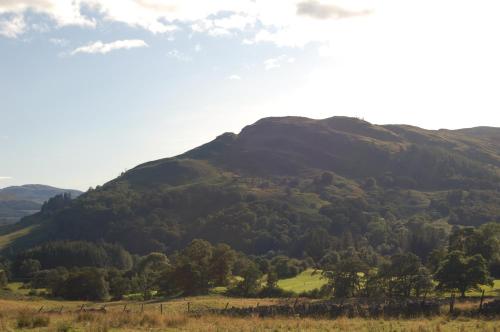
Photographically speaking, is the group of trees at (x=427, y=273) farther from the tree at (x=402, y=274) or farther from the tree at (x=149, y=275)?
the tree at (x=149, y=275)

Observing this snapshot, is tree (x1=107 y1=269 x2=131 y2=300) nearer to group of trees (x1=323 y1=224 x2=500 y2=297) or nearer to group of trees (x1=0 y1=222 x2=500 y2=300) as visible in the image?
group of trees (x1=0 y1=222 x2=500 y2=300)

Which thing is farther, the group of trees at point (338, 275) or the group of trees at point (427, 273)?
the group of trees at point (338, 275)

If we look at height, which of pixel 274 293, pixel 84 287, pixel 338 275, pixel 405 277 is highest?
pixel 405 277

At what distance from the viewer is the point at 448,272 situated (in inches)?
2205

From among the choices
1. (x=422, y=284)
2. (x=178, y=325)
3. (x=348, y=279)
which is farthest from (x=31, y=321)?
(x=348, y=279)

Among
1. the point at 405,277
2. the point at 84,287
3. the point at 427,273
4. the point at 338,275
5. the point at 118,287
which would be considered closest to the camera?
the point at 427,273

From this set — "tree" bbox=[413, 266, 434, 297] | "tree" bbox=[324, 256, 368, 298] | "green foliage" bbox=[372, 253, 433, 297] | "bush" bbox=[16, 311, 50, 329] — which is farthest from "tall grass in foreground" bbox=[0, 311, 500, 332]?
"tree" bbox=[324, 256, 368, 298]

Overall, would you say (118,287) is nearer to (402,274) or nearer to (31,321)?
(402,274)

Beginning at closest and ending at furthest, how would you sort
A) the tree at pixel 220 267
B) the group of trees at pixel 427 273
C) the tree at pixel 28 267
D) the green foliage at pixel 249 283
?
1. the group of trees at pixel 427 273
2. the green foliage at pixel 249 283
3. the tree at pixel 220 267
4. the tree at pixel 28 267

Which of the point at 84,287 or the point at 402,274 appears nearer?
the point at 402,274

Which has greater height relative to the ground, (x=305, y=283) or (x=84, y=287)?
(x=84, y=287)

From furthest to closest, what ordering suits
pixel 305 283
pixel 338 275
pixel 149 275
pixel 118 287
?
pixel 149 275
pixel 305 283
pixel 118 287
pixel 338 275

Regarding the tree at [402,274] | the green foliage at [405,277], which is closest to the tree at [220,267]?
the green foliage at [405,277]

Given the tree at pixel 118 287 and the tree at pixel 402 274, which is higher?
the tree at pixel 402 274
